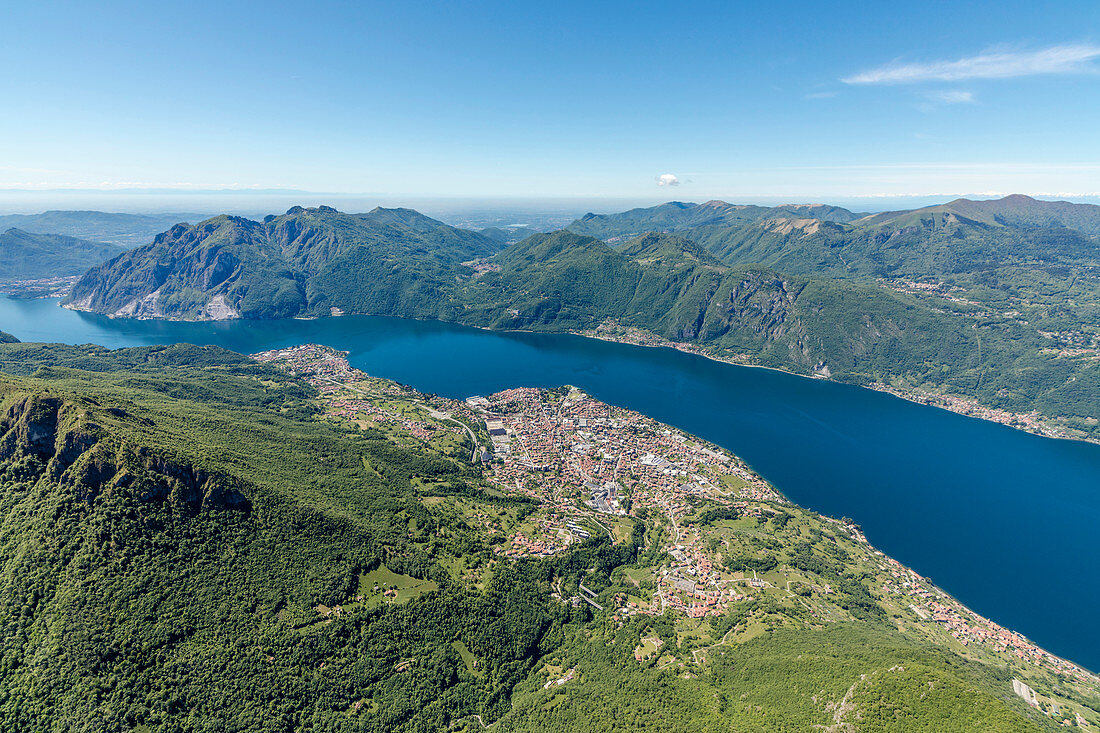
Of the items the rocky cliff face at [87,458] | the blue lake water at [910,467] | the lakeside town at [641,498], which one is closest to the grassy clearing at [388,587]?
the lakeside town at [641,498]

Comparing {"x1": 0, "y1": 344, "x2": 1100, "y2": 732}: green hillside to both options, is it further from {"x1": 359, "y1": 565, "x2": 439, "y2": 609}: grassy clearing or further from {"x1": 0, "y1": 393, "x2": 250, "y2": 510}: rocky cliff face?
{"x1": 359, "y1": 565, "x2": 439, "y2": 609}: grassy clearing

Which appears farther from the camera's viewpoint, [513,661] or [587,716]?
[513,661]

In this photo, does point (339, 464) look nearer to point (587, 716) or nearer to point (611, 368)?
point (587, 716)

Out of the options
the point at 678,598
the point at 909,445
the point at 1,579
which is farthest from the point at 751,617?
the point at 909,445

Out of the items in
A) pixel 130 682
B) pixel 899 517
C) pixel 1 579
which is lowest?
pixel 899 517

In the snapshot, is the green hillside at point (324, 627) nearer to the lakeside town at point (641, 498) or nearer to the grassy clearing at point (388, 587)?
the grassy clearing at point (388, 587)

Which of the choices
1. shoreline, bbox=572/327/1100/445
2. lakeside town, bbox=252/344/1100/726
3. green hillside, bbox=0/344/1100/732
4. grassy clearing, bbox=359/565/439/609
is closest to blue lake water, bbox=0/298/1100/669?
shoreline, bbox=572/327/1100/445

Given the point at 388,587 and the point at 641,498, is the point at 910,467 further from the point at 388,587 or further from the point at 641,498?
the point at 388,587

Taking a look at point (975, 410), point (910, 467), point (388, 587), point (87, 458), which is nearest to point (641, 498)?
point (388, 587)
